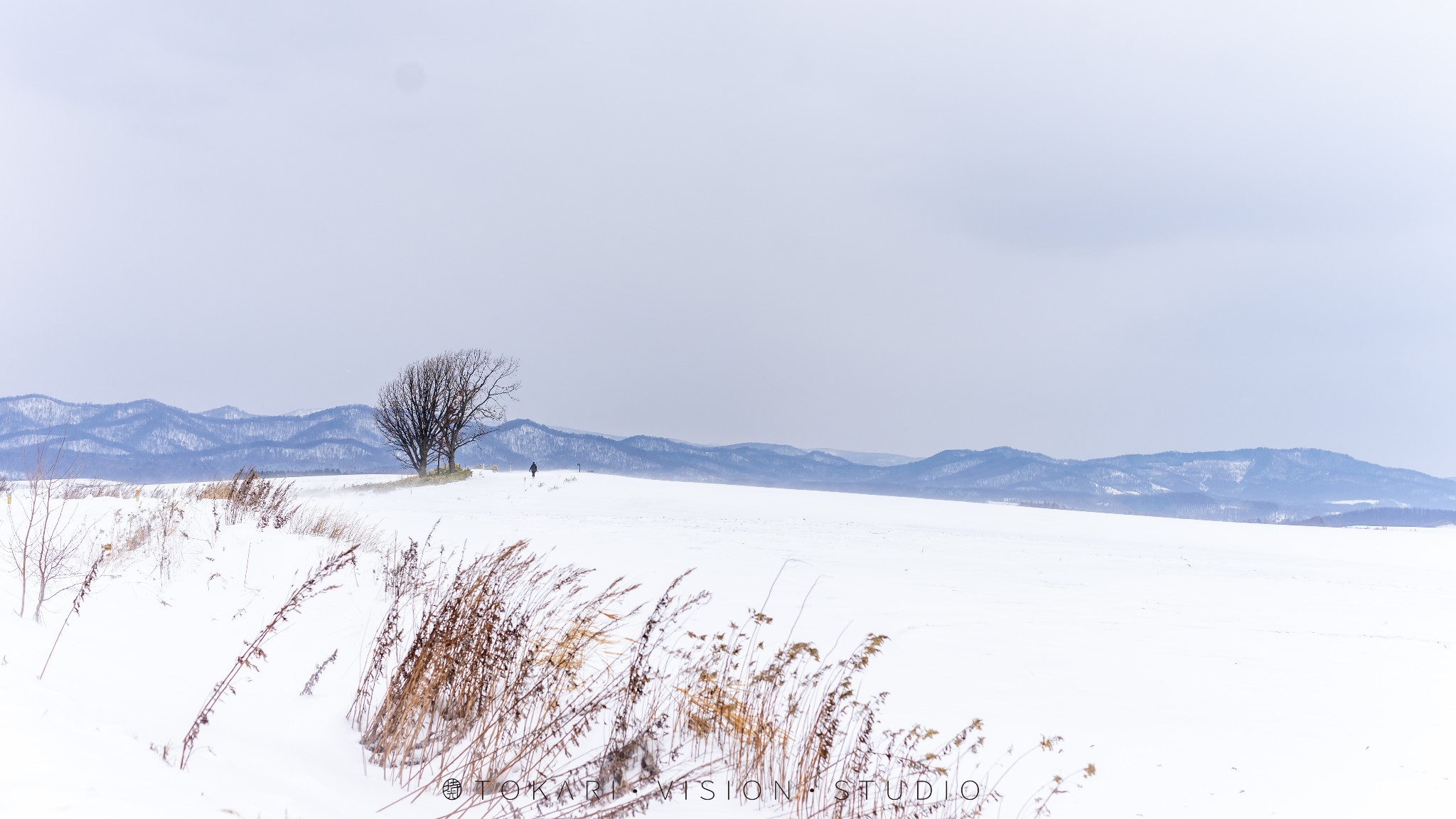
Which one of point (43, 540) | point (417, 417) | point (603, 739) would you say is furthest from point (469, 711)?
point (417, 417)

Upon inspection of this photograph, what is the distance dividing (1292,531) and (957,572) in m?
16.4

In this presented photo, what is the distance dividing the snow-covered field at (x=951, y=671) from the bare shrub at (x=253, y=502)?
20.6 inches

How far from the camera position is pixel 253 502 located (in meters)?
10.1

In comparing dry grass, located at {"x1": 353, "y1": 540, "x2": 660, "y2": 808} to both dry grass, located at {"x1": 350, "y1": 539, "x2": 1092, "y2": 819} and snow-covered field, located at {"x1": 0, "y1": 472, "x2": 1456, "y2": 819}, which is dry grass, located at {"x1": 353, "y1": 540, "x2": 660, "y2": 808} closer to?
dry grass, located at {"x1": 350, "y1": 539, "x2": 1092, "y2": 819}

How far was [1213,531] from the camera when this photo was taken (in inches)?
854

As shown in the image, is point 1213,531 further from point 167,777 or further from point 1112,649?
point 167,777

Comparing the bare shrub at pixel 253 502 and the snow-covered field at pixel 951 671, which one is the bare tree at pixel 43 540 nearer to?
the snow-covered field at pixel 951 671

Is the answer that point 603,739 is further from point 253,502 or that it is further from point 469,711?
point 253,502

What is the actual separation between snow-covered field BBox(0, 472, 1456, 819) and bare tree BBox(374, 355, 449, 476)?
85.7 feet

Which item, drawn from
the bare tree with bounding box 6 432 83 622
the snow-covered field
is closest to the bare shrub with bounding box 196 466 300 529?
the snow-covered field

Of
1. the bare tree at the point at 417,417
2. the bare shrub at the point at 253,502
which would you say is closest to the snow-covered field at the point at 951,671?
the bare shrub at the point at 253,502

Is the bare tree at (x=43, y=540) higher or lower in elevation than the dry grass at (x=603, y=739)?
higher

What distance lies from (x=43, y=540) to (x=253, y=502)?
657cm

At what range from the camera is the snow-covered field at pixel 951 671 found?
8.95 ft
